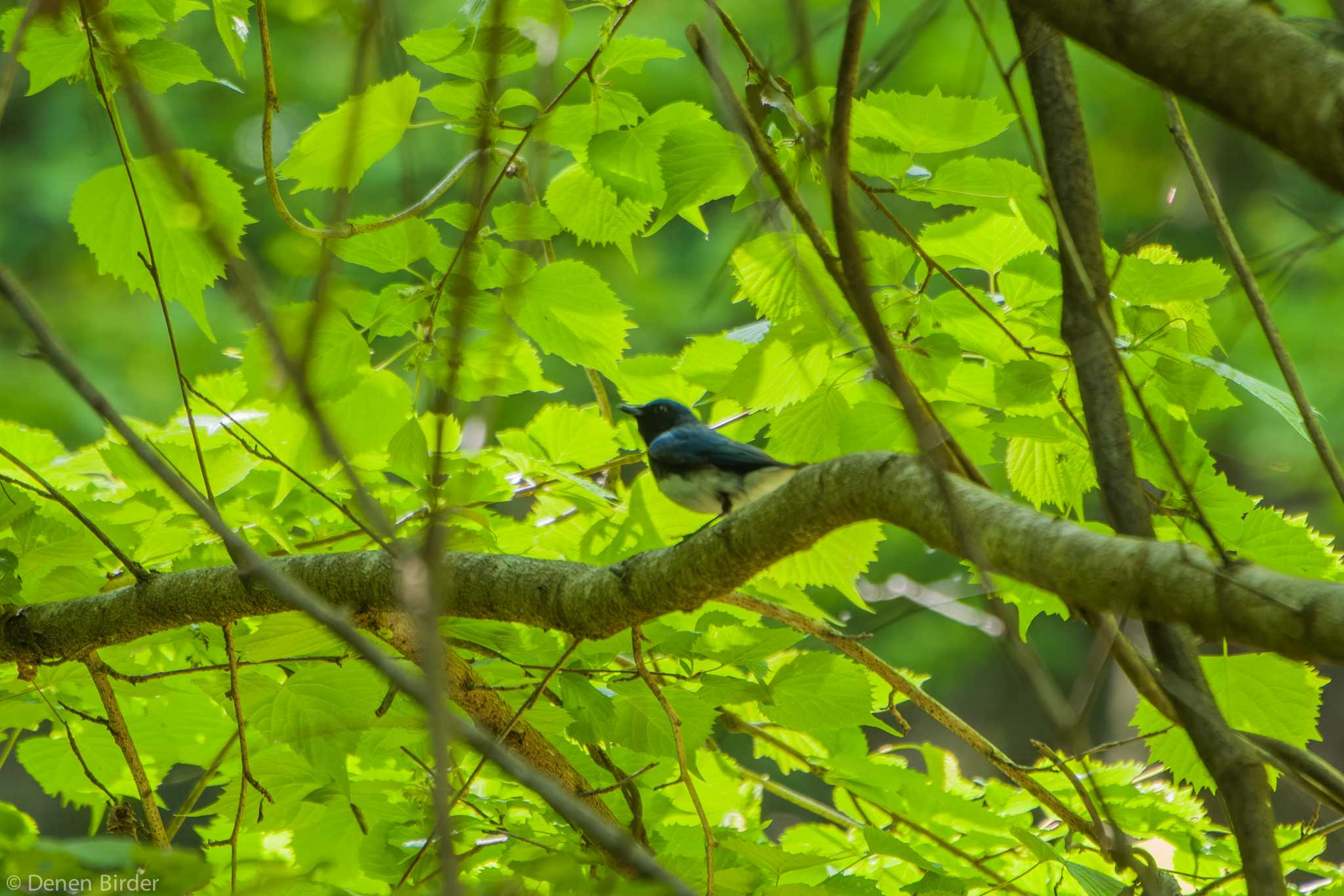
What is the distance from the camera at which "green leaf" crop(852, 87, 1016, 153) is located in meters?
1.49

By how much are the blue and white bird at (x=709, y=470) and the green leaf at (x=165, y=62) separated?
3.77 feet

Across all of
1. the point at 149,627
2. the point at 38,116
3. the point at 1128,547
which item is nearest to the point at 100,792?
the point at 149,627

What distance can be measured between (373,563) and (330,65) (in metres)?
4.74

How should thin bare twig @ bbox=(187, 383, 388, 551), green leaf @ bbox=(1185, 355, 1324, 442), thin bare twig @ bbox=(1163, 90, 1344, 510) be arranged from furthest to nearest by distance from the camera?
green leaf @ bbox=(1185, 355, 1324, 442)
thin bare twig @ bbox=(187, 383, 388, 551)
thin bare twig @ bbox=(1163, 90, 1344, 510)

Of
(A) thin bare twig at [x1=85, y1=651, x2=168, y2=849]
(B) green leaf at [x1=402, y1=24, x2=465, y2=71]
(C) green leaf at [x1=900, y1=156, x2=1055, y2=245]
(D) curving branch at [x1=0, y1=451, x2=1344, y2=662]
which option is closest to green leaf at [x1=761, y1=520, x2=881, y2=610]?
(D) curving branch at [x1=0, y1=451, x2=1344, y2=662]

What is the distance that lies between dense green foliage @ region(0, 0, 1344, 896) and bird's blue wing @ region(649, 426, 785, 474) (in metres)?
0.43

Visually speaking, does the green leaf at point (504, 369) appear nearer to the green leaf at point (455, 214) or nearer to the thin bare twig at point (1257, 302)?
the green leaf at point (455, 214)

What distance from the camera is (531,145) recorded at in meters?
1.70

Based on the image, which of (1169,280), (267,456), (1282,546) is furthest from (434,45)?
(1282,546)

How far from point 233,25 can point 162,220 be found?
1.05 feet

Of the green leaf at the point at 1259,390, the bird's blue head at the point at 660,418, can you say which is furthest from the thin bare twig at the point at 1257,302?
the bird's blue head at the point at 660,418

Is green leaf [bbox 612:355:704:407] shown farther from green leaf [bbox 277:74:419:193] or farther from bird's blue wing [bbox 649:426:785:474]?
green leaf [bbox 277:74:419:193]

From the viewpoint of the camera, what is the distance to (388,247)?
167 cm

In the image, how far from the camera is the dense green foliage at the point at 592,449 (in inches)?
59.9
